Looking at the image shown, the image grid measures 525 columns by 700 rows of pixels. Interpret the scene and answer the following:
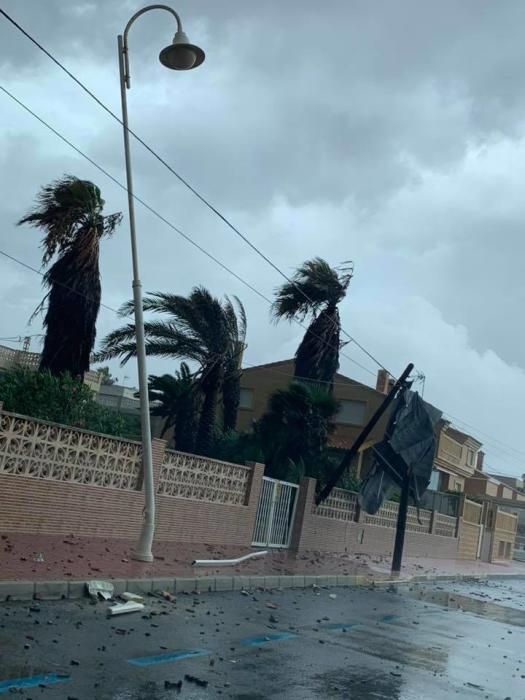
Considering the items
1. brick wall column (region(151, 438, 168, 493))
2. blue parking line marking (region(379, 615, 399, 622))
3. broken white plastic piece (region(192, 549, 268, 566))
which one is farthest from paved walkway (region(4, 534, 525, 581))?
blue parking line marking (region(379, 615, 399, 622))

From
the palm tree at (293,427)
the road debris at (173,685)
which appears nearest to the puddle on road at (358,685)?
the road debris at (173,685)

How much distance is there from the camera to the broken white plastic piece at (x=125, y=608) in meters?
8.96

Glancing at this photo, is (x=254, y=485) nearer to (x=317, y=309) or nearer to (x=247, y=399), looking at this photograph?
(x=317, y=309)

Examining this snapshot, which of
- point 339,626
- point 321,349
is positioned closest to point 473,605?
point 339,626

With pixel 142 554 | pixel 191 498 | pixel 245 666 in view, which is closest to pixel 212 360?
pixel 191 498

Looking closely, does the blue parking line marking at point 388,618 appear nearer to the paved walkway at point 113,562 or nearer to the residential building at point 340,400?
the paved walkway at point 113,562

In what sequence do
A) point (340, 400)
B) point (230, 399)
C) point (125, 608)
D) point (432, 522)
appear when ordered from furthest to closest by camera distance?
point (340, 400), point (432, 522), point (230, 399), point (125, 608)

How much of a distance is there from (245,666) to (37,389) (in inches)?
448

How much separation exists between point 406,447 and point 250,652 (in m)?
16.6

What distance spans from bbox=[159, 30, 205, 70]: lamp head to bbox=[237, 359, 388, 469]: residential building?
1107 inches

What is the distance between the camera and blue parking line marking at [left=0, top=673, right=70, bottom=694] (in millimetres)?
5602

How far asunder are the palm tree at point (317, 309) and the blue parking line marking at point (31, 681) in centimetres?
2287

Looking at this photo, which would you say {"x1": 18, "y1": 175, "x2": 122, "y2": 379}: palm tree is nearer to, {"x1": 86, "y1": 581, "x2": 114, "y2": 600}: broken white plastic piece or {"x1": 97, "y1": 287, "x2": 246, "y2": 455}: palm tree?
{"x1": 97, "y1": 287, "x2": 246, "y2": 455}: palm tree

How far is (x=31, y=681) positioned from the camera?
5.79 m
